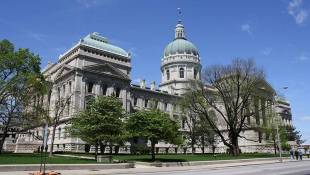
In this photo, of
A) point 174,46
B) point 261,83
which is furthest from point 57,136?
point 174,46

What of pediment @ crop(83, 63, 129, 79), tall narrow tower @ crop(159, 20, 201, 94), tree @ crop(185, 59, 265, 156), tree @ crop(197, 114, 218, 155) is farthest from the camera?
tall narrow tower @ crop(159, 20, 201, 94)

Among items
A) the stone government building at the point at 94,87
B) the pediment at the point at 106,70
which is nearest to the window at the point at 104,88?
the stone government building at the point at 94,87

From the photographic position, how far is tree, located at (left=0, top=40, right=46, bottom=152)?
44188 millimetres

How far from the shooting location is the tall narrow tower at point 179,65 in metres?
103

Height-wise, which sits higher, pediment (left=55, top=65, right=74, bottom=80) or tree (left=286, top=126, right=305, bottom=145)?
pediment (left=55, top=65, right=74, bottom=80)

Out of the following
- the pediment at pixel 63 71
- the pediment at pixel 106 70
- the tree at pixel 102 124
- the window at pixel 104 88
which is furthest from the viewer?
the window at pixel 104 88

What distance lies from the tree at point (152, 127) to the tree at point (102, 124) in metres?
1.40

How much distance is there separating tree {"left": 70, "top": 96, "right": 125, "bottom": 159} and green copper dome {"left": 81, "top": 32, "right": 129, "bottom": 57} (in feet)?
109

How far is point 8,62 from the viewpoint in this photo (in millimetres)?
44281

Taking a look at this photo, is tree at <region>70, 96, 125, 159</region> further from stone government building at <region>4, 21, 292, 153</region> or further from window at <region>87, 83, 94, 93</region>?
window at <region>87, 83, 94, 93</region>

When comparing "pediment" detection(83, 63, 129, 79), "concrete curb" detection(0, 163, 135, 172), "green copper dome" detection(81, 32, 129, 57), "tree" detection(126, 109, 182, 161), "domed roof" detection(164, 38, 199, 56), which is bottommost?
"concrete curb" detection(0, 163, 135, 172)

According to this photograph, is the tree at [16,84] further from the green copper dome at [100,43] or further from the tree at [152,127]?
the green copper dome at [100,43]

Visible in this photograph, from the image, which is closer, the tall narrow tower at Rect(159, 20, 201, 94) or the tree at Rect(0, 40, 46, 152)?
the tree at Rect(0, 40, 46, 152)

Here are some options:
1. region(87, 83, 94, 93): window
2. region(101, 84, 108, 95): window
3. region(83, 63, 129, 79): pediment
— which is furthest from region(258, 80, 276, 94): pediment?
region(87, 83, 94, 93): window
